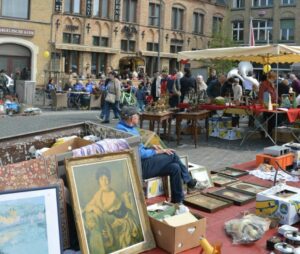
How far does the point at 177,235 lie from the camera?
3.33 m

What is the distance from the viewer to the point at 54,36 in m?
27.4

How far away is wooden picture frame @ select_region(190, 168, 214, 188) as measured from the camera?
211 inches

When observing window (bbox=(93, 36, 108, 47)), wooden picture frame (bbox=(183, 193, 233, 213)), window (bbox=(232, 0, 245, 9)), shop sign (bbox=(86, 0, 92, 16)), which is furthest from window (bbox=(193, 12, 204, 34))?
wooden picture frame (bbox=(183, 193, 233, 213))

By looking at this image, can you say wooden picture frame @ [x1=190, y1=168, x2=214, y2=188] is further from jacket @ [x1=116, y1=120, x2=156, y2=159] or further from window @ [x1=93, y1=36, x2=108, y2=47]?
window @ [x1=93, y1=36, x2=108, y2=47]

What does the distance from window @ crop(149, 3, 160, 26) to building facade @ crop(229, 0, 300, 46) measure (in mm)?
10262

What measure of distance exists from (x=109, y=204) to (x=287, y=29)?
1603 inches

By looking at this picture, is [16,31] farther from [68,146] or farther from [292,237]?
[292,237]

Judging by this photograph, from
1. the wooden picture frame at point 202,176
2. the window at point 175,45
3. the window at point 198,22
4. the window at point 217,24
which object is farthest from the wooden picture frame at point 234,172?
the window at point 217,24

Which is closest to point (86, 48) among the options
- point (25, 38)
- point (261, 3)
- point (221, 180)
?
point (25, 38)

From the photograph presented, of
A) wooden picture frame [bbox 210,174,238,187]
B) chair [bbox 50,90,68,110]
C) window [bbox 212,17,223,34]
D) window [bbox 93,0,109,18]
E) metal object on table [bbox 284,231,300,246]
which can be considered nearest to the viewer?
metal object on table [bbox 284,231,300,246]

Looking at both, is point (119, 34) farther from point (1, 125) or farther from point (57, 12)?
point (1, 125)

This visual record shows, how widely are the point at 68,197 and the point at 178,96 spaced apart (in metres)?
9.70

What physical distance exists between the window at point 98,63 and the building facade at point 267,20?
1614 centimetres

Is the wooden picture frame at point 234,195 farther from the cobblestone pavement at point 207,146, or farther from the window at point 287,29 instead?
the window at point 287,29
